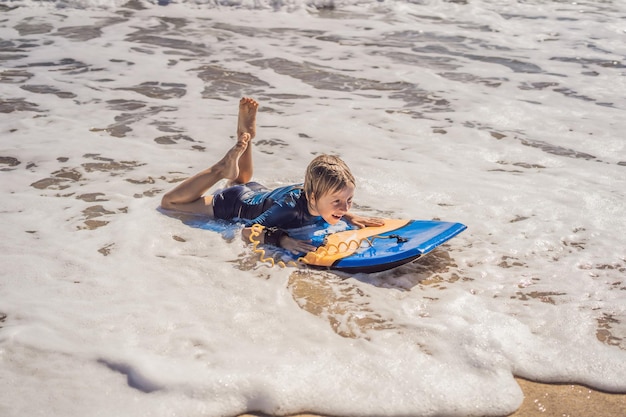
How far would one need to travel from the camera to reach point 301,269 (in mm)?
3564

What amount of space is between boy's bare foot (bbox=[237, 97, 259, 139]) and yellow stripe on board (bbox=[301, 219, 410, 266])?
3.01 ft

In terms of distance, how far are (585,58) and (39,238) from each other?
6794 mm

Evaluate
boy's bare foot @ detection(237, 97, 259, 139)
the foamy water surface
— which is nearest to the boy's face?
the foamy water surface

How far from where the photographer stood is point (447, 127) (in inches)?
231

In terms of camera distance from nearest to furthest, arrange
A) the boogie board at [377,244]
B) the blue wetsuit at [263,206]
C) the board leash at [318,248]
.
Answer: the boogie board at [377,244] < the board leash at [318,248] < the blue wetsuit at [263,206]

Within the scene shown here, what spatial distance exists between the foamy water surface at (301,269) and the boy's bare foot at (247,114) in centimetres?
57

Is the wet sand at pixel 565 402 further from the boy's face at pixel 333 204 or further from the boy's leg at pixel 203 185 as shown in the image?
the boy's leg at pixel 203 185

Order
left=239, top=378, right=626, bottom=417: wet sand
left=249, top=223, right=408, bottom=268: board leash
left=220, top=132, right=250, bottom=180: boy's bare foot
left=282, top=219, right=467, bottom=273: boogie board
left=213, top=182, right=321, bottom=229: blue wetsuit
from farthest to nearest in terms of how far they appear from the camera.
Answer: left=220, top=132, right=250, bottom=180: boy's bare foot < left=213, top=182, right=321, bottom=229: blue wetsuit < left=249, top=223, right=408, bottom=268: board leash < left=282, top=219, right=467, bottom=273: boogie board < left=239, top=378, right=626, bottom=417: wet sand

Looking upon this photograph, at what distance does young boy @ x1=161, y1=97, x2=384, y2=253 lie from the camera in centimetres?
363

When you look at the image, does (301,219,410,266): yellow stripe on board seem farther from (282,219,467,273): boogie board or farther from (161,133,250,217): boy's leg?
(161,133,250,217): boy's leg

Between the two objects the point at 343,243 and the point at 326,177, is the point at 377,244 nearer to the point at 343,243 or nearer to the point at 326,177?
the point at 343,243

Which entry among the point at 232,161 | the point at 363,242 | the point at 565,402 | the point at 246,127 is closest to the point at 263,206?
the point at 232,161

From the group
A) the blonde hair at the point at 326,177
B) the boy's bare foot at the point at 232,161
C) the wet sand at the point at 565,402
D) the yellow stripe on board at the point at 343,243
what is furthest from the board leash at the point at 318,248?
the wet sand at the point at 565,402

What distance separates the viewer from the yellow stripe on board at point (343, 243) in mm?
3549
